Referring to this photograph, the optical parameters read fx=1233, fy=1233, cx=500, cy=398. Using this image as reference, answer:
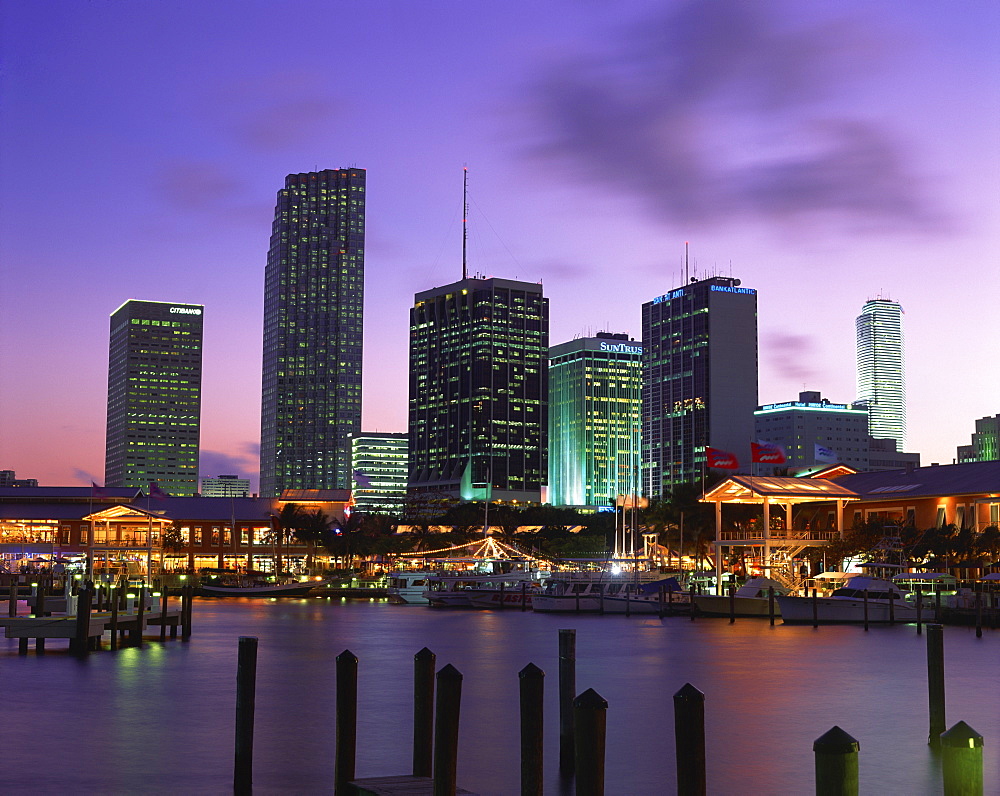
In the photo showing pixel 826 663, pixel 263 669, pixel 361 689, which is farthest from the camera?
pixel 826 663

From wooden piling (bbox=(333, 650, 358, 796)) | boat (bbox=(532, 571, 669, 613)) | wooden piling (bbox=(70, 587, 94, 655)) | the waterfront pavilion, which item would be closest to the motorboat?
boat (bbox=(532, 571, 669, 613))

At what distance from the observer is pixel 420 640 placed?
7369cm

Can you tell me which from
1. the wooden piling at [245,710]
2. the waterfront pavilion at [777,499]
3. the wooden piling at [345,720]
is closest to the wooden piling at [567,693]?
the wooden piling at [345,720]

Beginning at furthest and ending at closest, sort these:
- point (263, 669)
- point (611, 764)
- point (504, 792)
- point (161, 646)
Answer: point (161, 646) < point (263, 669) < point (611, 764) < point (504, 792)

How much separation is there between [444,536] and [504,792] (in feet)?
518

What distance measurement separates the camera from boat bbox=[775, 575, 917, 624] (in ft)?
277

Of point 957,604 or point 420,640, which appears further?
point 957,604

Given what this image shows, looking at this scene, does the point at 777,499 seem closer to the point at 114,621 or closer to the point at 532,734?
the point at 114,621

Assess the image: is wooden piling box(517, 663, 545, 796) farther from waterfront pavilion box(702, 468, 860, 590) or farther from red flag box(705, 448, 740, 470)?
red flag box(705, 448, 740, 470)

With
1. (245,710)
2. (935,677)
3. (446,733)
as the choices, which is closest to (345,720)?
(245,710)

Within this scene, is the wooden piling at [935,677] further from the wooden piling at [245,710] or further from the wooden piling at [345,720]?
the wooden piling at [245,710]

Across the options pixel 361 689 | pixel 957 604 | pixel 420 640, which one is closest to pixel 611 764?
pixel 361 689

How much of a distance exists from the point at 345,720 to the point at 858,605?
69.5 metres

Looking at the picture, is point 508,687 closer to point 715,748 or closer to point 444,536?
point 715,748
